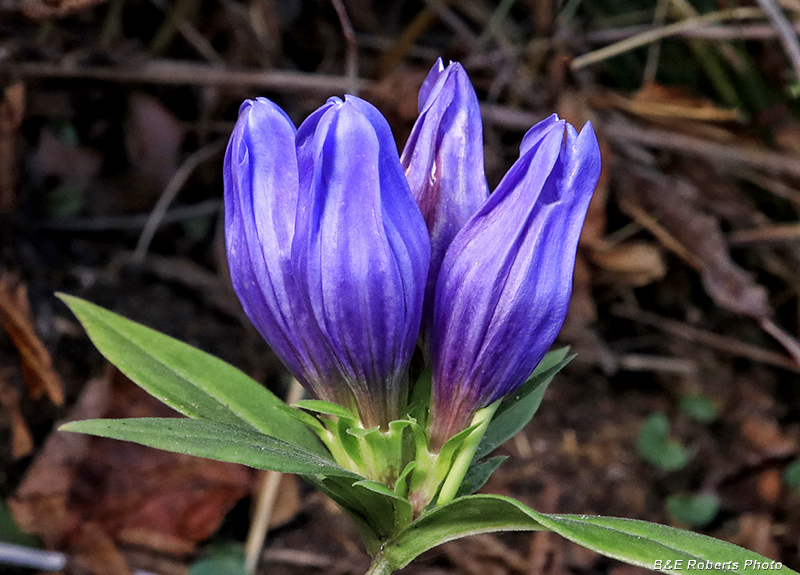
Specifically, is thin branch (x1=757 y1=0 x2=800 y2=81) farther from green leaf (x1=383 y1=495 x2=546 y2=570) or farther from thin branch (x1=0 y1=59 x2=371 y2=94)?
green leaf (x1=383 y1=495 x2=546 y2=570)

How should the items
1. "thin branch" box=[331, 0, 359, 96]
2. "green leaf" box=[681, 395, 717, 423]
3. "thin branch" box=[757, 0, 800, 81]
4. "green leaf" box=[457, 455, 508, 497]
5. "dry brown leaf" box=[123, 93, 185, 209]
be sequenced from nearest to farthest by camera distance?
"green leaf" box=[457, 455, 508, 497]
"thin branch" box=[331, 0, 359, 96]
"thin branch" box=[757, 0, 800, 81]
"green leaf" box=[681, 395, 717, 423]
"dry brown leaf" box=[123, 93, 185, 209]

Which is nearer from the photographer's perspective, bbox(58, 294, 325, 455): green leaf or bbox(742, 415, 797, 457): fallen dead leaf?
bbox(58, 294, 325, 455): green leaf

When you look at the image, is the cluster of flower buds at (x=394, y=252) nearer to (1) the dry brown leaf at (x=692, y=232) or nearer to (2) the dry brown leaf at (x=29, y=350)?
(2) the dry brown leaf at (x=29, y=350)

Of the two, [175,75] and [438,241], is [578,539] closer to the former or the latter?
[438,241]

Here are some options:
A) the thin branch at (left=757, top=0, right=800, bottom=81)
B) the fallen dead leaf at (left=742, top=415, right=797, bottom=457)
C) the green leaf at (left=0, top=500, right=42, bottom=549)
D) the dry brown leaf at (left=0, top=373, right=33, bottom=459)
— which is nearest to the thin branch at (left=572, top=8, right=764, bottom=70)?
the thin branch at (left=757, top=0, right=800, bottom=81)

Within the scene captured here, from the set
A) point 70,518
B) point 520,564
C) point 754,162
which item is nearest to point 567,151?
point 520,564

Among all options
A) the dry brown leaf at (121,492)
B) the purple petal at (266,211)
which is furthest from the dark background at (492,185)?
the purple petal at (266,211)
